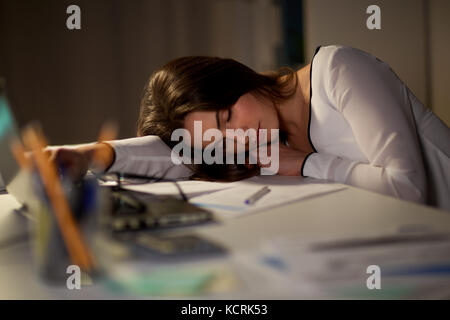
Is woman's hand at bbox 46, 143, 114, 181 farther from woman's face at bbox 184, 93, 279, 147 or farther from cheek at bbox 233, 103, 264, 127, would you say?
cheek at bbox 233, 103, 264, 127

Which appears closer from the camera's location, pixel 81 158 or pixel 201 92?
pixel 81 158

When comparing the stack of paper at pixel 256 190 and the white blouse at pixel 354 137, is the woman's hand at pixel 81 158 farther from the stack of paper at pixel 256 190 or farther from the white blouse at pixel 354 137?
the stack of paper at pixel 256 190

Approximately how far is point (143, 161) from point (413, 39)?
1427mm

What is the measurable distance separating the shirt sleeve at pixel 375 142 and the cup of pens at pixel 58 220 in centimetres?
55

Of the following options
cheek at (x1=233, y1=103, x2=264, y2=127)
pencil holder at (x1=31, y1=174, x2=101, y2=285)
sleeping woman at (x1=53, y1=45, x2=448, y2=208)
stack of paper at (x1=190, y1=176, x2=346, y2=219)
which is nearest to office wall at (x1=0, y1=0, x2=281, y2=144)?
sleeping woman at (x1=53, y1=45, x2=448, y2=208)

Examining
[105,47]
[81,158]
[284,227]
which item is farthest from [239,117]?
[105,47]

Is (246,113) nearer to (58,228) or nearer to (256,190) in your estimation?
(256,190)

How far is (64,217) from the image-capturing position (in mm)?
621

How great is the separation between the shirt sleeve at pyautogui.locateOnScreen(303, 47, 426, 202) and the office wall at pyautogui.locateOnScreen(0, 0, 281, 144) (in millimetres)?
2214

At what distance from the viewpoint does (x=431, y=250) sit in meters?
0.44

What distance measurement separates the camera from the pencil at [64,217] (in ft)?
1.60

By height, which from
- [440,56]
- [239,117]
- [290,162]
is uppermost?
[440,56]

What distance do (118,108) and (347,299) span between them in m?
3.08
